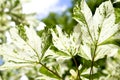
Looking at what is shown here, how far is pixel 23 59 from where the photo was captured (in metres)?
0.81

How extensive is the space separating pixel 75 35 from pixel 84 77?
6.4 inches

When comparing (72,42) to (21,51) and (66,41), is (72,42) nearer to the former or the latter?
(66,41)

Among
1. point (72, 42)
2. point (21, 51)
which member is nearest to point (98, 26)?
point (72, 42)

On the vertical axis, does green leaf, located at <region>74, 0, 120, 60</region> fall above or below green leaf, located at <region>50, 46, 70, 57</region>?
above

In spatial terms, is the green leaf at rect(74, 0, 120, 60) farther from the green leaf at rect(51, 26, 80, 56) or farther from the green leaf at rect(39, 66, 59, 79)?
the green leaf at rect(39, 66, 59, 79)

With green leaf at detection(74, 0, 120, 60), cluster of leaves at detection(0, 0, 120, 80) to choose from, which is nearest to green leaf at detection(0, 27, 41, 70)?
cluster of leaves at detection(0, 0, 120, 80)

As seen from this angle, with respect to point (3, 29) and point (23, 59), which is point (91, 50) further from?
point (3, 29)

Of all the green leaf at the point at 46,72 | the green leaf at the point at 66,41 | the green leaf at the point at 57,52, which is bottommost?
the green leaf at the point at 46,72

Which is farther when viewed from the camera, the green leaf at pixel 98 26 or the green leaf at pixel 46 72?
the green leaf at pixel 46 72

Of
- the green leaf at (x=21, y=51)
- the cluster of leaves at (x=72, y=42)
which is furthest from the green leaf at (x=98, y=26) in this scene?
the green leaf at (x=21, y=51)

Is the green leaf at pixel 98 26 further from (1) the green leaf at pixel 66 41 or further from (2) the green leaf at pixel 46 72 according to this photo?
(2) the green leaf at pixel 46 72

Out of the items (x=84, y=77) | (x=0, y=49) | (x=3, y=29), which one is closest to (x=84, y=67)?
(x=84, y=77)

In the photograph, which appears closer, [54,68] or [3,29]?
[54,68]

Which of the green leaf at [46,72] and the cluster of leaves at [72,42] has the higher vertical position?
the cluster of leaves at [72,42]
